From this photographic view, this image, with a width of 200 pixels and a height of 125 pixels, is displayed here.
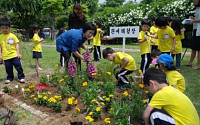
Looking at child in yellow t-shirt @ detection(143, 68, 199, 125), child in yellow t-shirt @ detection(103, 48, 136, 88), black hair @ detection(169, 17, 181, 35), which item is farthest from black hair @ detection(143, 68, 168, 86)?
black hair @ detection(169, 17, 181, 35)

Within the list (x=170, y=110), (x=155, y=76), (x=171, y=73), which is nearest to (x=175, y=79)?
(x=171, y=73)

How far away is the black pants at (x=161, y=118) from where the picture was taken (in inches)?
72.4

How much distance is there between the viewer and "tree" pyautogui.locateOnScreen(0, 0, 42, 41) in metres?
20.4

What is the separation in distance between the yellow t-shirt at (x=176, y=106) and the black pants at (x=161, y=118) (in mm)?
48

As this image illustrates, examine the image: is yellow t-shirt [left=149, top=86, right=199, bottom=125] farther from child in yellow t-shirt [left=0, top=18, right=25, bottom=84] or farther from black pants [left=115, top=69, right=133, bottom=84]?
child in yellow t-shirt [left=0, top=18, right=25, bottom=84]

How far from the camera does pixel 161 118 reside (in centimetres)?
185

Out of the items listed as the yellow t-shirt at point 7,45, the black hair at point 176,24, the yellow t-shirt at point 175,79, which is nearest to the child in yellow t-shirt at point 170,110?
the yellow t-shirt at point 175,79

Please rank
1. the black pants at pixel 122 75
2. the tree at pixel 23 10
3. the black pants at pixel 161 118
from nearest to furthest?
1. the black pants at pixel 161 118
2. the black pants at pixel 122 75
3. the tree at pixel 23 10

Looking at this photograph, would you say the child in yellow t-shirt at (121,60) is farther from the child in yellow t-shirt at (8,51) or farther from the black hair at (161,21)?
the child in yellow t-shirt at (8,51)

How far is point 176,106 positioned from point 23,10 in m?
24.1

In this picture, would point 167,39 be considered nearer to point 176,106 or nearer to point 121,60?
point 121,60

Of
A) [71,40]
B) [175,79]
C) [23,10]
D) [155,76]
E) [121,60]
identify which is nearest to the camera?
[155,76]

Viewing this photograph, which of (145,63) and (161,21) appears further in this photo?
(145,63)

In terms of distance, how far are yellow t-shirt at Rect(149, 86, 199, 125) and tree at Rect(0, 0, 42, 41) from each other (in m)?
21.2
